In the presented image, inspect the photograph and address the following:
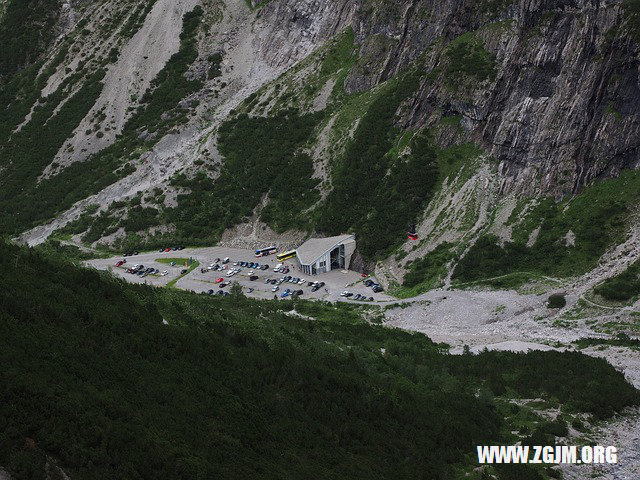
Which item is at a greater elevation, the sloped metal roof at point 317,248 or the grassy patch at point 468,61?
the grassy patch at point 468,61

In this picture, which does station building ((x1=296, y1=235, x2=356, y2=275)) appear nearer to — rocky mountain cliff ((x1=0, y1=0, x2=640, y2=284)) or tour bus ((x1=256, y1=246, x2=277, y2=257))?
rocky mountain cliff ((x1=0, y1=0, x2=640, y2=284))

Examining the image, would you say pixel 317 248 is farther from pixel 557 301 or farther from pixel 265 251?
pixel 557 301

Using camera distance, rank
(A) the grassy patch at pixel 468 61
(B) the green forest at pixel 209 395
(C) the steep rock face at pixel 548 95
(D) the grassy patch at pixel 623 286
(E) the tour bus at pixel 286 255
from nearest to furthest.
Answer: (B) the green forest at pixel 209 395
(D) the grassy patch at pixel 623 286
(C) the steep rock face at pixel 548 95
(A) the grassy patch at pixel 468 61
(E) the tour bus at pixel 286 255

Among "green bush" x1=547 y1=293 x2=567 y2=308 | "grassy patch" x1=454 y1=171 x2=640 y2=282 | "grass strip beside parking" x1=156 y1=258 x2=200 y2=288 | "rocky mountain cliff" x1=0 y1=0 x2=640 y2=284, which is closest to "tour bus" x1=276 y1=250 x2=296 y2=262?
"rocky mountain cliff" x1=0 y1=0 x2=640 y2=284

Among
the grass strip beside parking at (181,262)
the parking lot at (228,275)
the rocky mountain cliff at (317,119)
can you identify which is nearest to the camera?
the rocky mountain cliff at (317,119)

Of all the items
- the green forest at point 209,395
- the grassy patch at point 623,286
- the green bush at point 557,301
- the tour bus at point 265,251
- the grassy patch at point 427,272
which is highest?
the tour bus at point 265,251

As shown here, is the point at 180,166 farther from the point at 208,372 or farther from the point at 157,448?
the point at 157,448

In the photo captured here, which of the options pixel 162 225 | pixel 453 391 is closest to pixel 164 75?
pixel 162 225

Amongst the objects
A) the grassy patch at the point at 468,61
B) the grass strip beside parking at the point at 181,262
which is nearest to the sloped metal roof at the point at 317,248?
A: the grass strip beside parking at the point at 181,262

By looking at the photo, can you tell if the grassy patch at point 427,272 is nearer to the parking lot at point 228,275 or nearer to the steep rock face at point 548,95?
the parking lot at point 228,275
